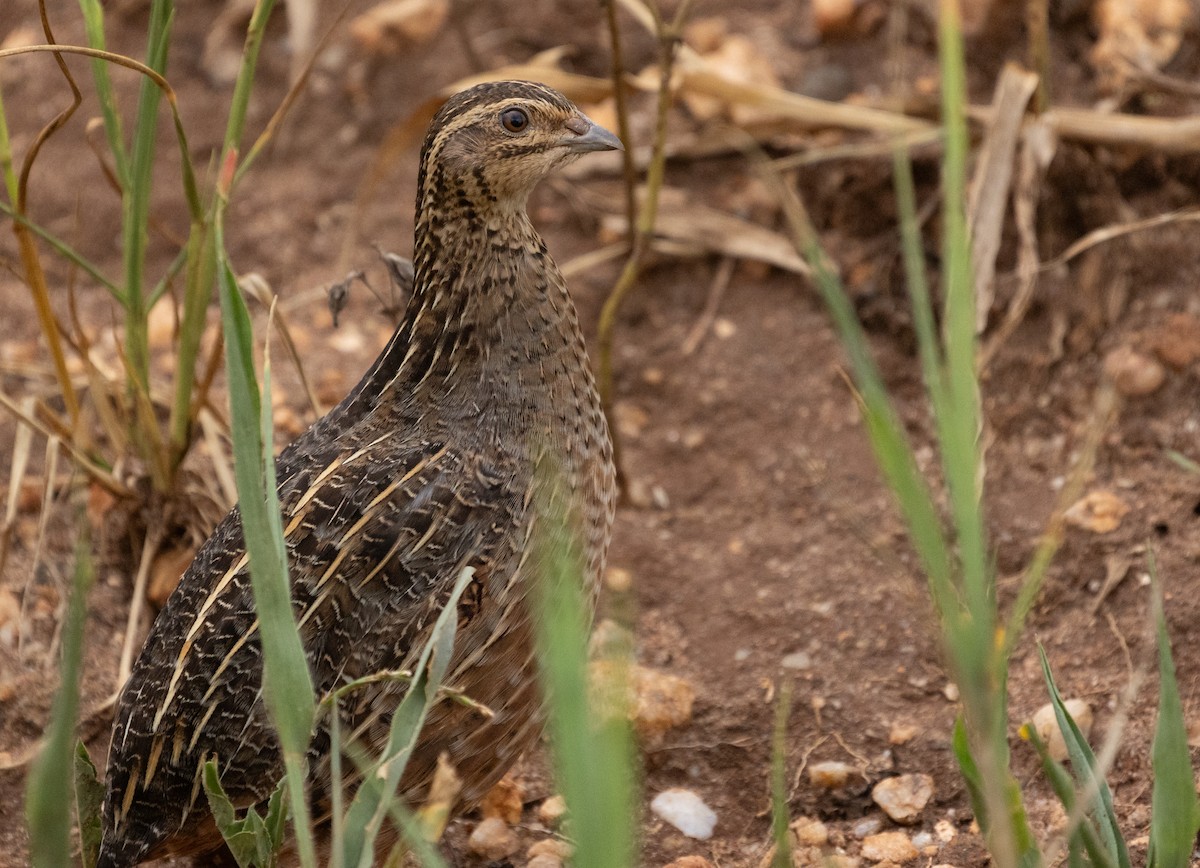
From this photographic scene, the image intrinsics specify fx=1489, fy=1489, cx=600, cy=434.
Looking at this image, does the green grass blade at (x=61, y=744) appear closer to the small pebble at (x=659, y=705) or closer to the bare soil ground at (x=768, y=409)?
the bare soil ground at (x=768, y=409)

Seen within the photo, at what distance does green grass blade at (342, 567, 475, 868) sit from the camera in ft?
7.55

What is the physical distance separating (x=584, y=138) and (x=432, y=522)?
1.03m

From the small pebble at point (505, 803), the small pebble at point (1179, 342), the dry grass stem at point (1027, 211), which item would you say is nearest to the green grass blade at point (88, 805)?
the small pebble at point (505, 803)

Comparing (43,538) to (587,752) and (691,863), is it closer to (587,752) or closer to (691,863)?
(691,863)

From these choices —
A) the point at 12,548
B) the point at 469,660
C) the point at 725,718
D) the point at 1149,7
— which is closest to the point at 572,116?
the point at 469,660

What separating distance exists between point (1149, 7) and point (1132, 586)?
250cm

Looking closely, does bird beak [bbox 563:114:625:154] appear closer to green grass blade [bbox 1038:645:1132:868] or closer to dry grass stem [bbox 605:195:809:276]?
green grass blade [bbox 1038:645:1132:868]

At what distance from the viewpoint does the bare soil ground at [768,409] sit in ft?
12.6

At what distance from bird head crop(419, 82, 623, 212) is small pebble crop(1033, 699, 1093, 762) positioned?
1779 millimetres

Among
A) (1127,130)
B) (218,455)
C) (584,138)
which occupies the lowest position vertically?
(218,455)

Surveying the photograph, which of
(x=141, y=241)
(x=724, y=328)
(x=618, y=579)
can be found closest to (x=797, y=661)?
(x=618, y=579)

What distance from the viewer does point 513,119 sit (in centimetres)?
344

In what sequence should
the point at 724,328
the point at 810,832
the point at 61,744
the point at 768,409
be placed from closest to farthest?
the point at 61,744 → the point at 810,832 → the point at 768,409 → the point at 724,328

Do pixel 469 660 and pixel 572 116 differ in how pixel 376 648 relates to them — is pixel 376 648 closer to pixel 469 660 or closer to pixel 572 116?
pixel 469 660
